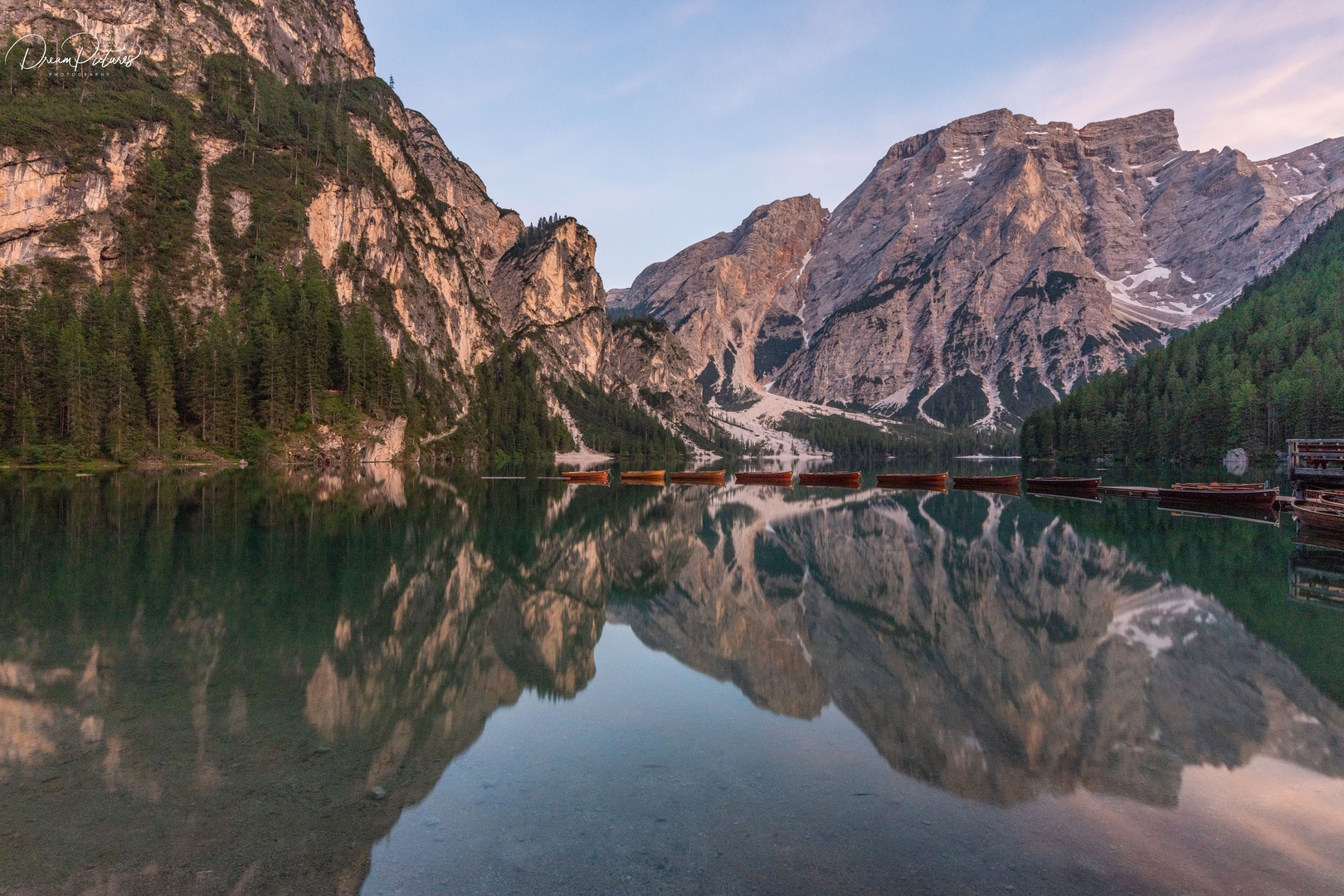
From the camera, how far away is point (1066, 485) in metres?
64.8

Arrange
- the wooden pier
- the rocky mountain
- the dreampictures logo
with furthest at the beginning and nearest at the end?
the dreampictures logo → the rocky mountain → the wooden pier

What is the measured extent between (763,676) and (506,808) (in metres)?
6.56

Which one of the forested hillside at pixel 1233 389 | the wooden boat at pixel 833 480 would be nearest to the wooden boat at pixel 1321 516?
the wooden boat at pixel 833 480

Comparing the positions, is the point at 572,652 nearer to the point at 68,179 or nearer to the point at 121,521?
the point at 121,521

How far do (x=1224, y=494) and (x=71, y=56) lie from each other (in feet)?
545

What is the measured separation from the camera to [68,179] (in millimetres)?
92250

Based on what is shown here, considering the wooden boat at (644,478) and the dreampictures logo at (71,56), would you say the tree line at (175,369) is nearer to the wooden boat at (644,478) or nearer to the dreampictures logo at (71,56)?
the wooden boat at (644,478)

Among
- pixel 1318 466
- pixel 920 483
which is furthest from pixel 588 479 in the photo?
pixel 1318 466

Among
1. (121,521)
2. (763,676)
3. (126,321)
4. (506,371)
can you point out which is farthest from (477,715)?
(506,371)

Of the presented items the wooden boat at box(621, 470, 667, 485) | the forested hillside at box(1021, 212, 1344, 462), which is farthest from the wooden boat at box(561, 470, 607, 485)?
the forested hillside at box(1021, 212, 1344, 462)

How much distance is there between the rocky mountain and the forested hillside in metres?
126

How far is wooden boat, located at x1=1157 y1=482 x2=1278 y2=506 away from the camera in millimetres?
44531

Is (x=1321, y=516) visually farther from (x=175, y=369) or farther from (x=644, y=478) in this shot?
(x=175, y=369)

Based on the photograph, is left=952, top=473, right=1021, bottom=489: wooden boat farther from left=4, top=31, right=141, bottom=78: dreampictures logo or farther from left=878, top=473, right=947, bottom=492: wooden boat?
left=4, top=31, right=141, bottom=78: dreampictures logo
